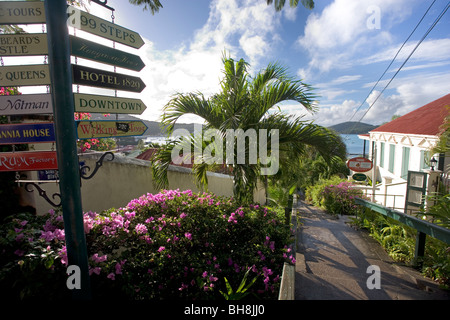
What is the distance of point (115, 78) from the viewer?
2781mm

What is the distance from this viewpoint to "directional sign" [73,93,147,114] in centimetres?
249

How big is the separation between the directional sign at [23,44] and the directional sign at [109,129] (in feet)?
2.88

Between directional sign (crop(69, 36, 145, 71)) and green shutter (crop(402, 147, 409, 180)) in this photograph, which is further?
green shutter (crop(402, 147, 409, 180))

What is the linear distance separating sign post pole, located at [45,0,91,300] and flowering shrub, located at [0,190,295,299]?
255mm

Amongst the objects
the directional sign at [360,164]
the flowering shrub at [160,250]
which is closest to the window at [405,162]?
the directional sign at [360,164]

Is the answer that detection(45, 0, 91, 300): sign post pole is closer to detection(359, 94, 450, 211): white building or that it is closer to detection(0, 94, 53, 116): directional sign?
detection(0, 94, 53, 116): directional sign

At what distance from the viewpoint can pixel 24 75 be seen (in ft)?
8.16

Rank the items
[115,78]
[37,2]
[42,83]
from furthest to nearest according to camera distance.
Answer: [115,78] → [42,83] → [37,2]

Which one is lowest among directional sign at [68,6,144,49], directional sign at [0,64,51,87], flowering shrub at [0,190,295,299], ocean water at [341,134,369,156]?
flowering shrub at [0,190,295,299]

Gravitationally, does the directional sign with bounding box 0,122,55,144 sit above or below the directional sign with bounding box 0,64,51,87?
below

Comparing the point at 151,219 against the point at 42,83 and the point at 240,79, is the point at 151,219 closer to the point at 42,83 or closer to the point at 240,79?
the point at 42,83

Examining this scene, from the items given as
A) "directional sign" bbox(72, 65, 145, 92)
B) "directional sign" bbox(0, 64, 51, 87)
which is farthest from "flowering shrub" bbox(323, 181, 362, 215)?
"directional sign" bbox(0, 64, 51, 87)

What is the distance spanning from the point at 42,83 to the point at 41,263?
185 cm

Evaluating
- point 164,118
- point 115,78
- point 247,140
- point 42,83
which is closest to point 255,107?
point 247,140
